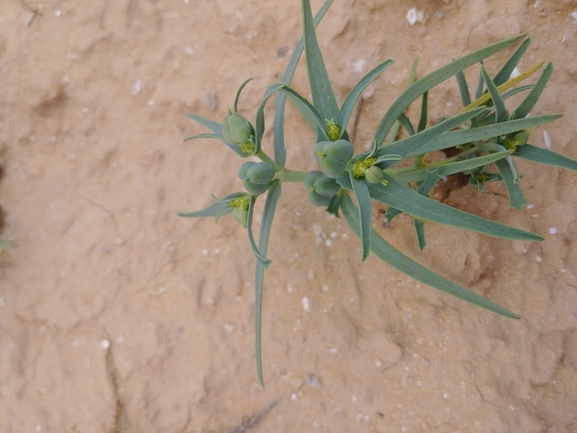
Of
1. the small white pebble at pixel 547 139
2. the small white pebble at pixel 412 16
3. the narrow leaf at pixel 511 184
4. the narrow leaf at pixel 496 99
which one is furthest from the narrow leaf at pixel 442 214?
the small white pebble at pixel 412 16

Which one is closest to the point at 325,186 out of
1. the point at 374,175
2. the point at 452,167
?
the point at 374,175

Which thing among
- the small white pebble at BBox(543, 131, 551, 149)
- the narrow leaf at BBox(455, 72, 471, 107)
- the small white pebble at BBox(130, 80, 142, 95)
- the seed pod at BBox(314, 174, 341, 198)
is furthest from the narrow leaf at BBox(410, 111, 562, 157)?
the small white pebble at BBox(130, 80, 142, 95)

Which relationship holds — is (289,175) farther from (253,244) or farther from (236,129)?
(253,244)

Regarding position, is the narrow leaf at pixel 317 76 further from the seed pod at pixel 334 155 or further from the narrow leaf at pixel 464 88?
the narrow leaf at pixel 464 88

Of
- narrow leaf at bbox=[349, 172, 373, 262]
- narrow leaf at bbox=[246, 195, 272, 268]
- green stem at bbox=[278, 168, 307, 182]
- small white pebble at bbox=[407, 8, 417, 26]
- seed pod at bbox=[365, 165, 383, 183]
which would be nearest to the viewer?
narrow leaf at bbox=[349, 172, 373, 262]

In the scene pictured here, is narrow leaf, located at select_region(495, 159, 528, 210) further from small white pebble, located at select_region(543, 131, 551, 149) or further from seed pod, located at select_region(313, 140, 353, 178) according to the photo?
seed pod, located at select_region(313, 140, 353, 178)

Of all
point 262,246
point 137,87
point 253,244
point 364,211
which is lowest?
point 137,87
